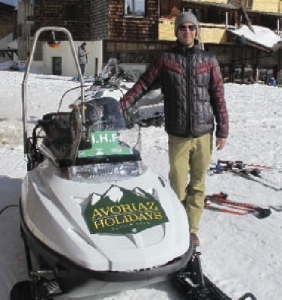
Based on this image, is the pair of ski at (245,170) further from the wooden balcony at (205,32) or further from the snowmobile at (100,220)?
the wooden balcony at (205,32)

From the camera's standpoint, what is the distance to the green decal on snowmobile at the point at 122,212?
8.25 ft

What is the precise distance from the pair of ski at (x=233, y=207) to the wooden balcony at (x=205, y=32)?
18.4 metres

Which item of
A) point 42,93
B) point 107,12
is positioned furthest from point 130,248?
point 107,12

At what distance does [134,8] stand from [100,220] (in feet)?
68.9

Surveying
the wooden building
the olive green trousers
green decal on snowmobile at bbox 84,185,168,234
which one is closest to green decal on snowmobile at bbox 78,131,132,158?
green decal on snowmobile at bbox 84,185,168,234

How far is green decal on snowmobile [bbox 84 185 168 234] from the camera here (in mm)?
2514

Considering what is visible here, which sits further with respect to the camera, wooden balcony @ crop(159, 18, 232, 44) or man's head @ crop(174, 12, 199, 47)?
wooden balcony @ crop(159, 18, 232, 44)

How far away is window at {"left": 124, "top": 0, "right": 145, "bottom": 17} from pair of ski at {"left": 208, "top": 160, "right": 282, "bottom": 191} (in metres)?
17.2

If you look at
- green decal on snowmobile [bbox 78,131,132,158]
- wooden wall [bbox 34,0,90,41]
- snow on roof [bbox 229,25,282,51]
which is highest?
wooden wall [bbox 34,0,90,41]

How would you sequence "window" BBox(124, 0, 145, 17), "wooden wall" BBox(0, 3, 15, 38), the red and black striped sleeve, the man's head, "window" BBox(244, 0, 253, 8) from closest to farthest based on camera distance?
the man's head → the red and black striped sleeve → "window" BBox(124, 0, 145, 17) → "window" BBox(244, 0, 253, 8) → "wooden wall" BBox(0, 3, 15, 38)

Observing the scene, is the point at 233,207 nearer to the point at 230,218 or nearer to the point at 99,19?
the point at 230,218

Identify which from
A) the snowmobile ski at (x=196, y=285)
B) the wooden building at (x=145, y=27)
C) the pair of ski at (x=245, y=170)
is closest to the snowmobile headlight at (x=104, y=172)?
the snowmobile ski at (x=196, y=285)

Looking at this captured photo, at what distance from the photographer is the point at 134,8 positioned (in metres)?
22.2

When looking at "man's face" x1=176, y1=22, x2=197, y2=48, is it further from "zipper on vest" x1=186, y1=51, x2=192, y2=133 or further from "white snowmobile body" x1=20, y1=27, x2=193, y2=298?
"white snowmobile body" x1=20, y1=27, x2=193, y2=298
